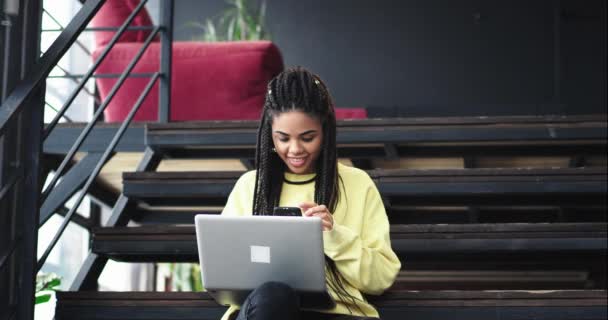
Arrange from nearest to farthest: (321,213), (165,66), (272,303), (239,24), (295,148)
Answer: (272,303) < (321,213) < (295,148) < (165,66) < (239,24)

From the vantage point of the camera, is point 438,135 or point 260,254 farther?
point 438,135

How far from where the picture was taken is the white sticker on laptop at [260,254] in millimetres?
1689

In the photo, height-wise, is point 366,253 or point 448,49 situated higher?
point 448,49

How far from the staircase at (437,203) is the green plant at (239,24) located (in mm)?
2892

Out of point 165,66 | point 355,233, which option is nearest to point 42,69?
point 355,233

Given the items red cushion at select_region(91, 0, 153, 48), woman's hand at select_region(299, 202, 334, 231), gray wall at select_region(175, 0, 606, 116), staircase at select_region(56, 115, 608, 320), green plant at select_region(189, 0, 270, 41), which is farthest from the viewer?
gray wall at select_region(175, 0, 606, 116)

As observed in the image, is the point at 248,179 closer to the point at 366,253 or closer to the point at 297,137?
the point at 297,137

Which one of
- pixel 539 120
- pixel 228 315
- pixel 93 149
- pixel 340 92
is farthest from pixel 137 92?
pixel 340 92

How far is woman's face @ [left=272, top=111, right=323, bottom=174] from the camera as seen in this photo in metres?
1.90

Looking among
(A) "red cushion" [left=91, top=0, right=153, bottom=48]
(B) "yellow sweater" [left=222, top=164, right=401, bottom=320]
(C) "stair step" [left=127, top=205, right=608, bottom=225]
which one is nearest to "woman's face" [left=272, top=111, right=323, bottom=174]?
(B) "yellow sweater" [left=222, top=164, right=401, bottom=320]

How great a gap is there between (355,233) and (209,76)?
1696 mm

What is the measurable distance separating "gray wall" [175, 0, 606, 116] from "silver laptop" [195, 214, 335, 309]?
4.85 metres

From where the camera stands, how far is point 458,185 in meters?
2.47

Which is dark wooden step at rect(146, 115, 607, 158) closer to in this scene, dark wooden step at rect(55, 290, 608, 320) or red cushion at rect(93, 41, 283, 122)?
red cushion at rect(93, 41, 283, 122)
